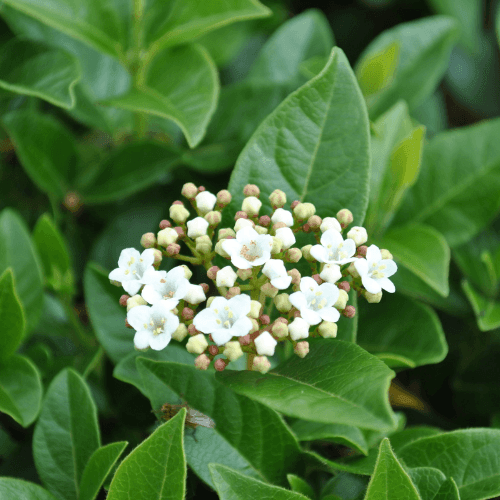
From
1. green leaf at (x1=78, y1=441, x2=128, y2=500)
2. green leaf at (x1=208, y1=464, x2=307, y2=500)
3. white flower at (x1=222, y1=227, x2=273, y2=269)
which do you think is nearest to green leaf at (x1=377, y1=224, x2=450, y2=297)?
white flower at (x1=222, y1=227, x2=273, y2=269)

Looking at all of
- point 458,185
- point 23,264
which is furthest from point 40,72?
point 458,185

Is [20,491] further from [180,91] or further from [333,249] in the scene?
[180,91]

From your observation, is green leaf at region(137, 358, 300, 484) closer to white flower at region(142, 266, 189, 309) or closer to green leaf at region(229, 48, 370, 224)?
white flower at region(142, 266, 189, 309)

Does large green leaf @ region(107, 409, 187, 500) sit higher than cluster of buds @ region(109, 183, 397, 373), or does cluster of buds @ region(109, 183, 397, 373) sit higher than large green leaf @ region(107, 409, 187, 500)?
cluster of buds @ region(109, 183, 397, 373)

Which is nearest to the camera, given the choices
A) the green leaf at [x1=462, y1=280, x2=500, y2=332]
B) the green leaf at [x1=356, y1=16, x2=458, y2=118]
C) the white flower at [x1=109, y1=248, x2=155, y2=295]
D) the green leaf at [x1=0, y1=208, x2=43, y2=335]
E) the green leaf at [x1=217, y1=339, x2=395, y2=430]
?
the green leaf at [x1=217, y1=339, x2=395, y2=430]

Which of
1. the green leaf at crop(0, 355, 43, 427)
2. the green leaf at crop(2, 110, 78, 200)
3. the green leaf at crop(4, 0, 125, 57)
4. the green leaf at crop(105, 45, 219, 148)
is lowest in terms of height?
the green leaf at crop(0, 355, 43, 427)

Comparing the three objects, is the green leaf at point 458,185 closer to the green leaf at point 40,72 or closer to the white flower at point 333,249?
the white flower at point 333,249

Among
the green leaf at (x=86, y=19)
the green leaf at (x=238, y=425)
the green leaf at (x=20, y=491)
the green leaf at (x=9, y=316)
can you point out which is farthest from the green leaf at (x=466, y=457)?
the green leaf at (x=86, y=19)
